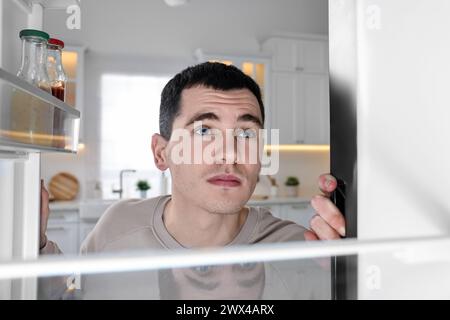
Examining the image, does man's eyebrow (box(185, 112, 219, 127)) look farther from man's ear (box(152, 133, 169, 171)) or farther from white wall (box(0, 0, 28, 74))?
white wall (box(0, 0, 28, 74))

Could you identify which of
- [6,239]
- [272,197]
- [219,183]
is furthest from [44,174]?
[6,239]

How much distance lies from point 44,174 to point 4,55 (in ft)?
5.05

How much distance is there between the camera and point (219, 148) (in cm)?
73

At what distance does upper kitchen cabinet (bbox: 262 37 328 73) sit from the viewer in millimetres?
2018

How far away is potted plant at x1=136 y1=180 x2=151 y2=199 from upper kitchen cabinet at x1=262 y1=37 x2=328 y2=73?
103 centimetres

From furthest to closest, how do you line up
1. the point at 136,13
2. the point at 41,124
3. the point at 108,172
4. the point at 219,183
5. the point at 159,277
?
the point at 108,172, the point at 136,13, the point at 219,183, the point at 41,124, the point at 159,277

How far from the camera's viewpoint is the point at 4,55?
372mm

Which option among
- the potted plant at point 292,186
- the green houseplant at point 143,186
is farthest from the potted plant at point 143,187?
the potted plant at point 292,186

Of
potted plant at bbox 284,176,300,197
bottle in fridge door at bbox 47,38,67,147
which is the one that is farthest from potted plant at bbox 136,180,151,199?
bottle in fridge door at bbox 47,38,67,147

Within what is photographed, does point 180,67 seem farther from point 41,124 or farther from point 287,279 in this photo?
point 287,279

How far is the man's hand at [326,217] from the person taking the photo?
0.34 metres

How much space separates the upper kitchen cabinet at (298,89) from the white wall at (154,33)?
110mm

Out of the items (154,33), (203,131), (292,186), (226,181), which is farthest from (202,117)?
(292,186)

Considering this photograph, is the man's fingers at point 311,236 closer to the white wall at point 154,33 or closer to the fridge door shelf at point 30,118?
the fridge door shelf at point 30,118
